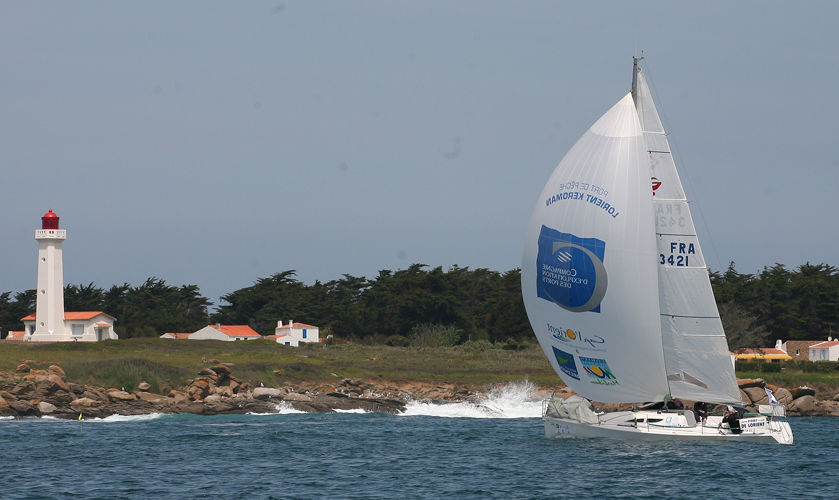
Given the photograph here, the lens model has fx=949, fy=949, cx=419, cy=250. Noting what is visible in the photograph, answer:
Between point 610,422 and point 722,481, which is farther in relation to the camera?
point 610,422

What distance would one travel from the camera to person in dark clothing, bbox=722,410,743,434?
96.1ft

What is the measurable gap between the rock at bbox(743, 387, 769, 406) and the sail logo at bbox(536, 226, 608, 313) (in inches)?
895

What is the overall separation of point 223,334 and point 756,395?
157 ft

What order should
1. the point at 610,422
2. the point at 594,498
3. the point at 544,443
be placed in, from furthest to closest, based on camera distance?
1. the point at 544,443
2. the point at 610,422
3. the point at 594,498

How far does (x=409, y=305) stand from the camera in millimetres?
89312

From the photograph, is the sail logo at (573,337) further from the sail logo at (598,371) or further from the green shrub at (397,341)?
the green shrub at (397,341)

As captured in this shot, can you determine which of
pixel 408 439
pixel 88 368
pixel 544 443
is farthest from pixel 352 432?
pixel 88 368

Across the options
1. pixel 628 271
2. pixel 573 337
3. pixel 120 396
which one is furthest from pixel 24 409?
pixel 628 271

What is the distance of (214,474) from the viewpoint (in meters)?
26.9

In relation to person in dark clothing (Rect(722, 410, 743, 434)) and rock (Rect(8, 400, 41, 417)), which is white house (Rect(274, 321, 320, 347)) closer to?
rock (Rect(8, 400, 41, 417))

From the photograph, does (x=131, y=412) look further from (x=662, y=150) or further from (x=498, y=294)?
(x=498, y=294)

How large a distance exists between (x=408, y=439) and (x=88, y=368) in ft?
71.6

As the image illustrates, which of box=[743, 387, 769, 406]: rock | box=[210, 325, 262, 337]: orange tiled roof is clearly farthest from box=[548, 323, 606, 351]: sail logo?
box=[210, 325, 262, 337]: orange tiled roof

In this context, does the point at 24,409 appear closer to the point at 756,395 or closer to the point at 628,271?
the point at 628,271
